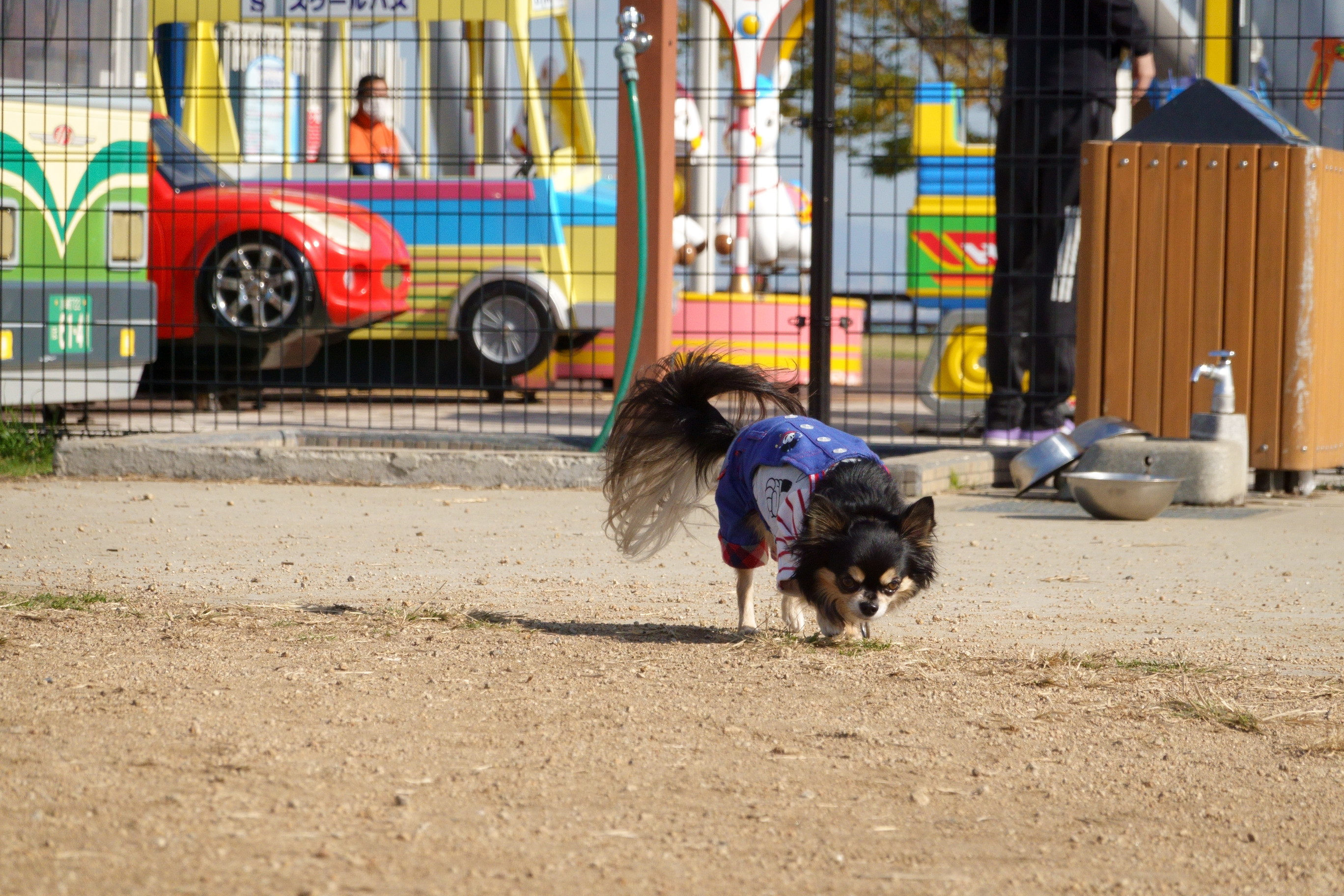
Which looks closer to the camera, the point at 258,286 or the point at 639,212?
the point at 639,212

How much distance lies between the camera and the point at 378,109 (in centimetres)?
1254

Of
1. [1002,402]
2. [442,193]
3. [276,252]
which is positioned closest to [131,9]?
[276,252]

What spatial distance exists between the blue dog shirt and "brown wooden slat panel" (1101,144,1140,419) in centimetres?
383

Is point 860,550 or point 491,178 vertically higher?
point 491,178

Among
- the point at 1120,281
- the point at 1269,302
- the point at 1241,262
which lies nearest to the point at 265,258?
the point at 1120,281

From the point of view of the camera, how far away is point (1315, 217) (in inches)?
310

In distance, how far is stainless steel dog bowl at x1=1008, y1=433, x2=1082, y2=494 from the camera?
25.2 ft

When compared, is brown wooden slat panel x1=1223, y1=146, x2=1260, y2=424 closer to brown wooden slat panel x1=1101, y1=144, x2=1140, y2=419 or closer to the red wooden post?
brown wooden slat panel x1=1101, y1=144, x2=1140, y2=419

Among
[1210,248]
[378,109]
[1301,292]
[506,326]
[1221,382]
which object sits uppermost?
[378,109]

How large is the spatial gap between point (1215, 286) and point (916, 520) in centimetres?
446

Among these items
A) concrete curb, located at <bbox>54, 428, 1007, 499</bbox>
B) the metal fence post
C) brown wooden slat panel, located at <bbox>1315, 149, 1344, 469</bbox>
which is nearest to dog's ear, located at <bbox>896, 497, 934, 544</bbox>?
concrete curb, located at <bbox>54, 428, 1007, 499</bbox>

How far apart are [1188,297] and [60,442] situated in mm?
6078

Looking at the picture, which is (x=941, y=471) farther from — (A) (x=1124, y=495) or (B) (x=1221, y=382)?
(B) (x=1221, y=382)

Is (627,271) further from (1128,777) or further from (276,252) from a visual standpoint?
(1128,777)
